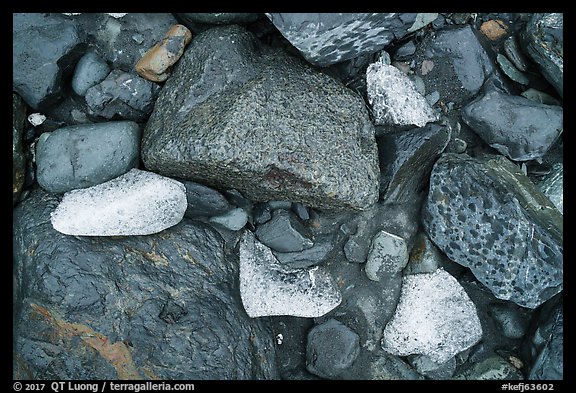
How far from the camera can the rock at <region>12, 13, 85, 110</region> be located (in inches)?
95.5

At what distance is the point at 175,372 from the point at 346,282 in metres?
0.90

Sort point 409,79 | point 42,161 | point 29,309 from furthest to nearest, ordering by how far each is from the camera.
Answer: point 409,79
point 42,161
point 29,309

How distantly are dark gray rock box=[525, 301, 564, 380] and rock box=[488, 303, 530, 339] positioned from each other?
0.22 ft

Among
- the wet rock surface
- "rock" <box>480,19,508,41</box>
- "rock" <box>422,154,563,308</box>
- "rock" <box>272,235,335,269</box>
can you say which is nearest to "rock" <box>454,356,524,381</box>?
the wet rock surface

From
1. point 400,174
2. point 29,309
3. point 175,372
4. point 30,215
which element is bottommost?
point 175,372

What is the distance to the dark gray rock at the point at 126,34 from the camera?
2.56 meters

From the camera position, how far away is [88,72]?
2521 millimetres

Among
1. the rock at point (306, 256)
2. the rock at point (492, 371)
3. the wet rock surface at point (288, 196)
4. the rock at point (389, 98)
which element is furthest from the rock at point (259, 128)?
the rock at point (492, 371)

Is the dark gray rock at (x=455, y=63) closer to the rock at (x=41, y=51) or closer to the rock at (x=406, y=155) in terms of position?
the rock at (x=406, y=155)

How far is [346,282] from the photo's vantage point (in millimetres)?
2705

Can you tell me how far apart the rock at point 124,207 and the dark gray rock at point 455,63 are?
1.32 m

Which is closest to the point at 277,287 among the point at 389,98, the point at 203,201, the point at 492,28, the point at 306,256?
the point at 306,256

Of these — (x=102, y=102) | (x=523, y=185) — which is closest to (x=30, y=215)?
(x=102, y=102)
